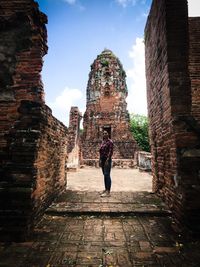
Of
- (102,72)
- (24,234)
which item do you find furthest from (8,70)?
(102,72)

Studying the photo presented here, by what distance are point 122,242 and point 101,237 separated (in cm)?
33

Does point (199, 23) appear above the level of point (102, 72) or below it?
below

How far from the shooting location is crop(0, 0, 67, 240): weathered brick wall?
119 inches

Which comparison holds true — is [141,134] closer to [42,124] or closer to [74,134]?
[74,134]

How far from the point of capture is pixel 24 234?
2.83 m

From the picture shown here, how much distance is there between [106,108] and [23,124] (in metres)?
17.6

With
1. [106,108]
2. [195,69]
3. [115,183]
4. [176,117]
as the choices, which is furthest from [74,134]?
[176,117]

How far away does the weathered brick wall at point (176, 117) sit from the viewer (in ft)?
10.2

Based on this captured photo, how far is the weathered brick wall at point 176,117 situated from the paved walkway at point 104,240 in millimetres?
441

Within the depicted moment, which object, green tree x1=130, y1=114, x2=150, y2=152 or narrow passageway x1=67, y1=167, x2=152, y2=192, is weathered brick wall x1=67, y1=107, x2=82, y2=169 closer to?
narrow passageway x1=67, y1=167, x2=152, y2=192

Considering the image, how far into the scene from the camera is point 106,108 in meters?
20.8

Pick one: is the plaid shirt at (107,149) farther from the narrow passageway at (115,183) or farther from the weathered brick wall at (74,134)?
the weathered brick wall at (74,134)

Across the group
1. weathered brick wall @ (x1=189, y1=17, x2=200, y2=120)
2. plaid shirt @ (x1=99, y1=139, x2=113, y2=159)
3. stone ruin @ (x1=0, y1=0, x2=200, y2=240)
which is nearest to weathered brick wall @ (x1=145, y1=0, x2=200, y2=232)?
stone ruin @ (x1=0, y1=0, x2=200, y2=240)

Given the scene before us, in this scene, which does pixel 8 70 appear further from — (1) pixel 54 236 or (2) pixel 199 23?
(2) pixel 199 23
